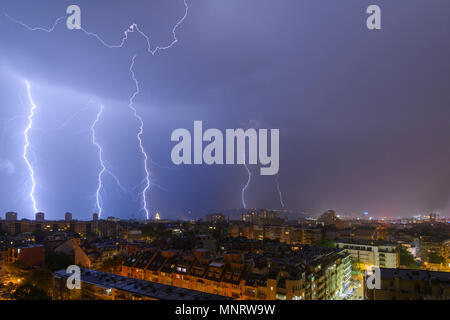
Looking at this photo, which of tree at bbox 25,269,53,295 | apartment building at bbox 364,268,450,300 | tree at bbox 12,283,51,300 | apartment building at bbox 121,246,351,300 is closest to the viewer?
apartment building at bbox 364,268,450,300

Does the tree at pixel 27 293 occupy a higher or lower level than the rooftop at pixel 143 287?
lower

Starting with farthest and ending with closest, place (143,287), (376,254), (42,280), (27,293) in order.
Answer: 1. (376,254)
2. (42,280)
3. (27,293)
4. (143,287)

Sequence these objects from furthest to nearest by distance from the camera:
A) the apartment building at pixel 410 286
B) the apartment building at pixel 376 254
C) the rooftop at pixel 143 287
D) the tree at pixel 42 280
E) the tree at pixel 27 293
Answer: the apartment building at pixel 376 254 < the tree at pixel 42 280 < the tree at pixel 27 293 < the apartment building at pixel 410 286 < the rooftop at pixel 143 287

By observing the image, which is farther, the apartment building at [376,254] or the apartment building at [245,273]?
the apartment building at [376,254]

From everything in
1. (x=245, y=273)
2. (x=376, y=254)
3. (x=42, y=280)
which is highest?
(x=245, y=273)

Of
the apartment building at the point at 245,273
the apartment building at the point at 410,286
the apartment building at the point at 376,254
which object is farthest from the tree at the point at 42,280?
the apartment building at the point at 376,254

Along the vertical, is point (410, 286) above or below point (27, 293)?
above

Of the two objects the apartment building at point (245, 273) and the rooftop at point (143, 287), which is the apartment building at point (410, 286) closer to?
the apartment building at point (245, 273)

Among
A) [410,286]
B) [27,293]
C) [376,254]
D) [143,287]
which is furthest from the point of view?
[376,254]

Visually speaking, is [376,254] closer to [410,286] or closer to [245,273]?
[410,286]

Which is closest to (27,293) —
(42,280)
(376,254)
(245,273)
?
(42,280)

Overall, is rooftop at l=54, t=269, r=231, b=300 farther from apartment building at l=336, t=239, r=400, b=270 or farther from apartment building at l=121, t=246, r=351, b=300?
apartment building at l=336, t=239, r=400, b=270

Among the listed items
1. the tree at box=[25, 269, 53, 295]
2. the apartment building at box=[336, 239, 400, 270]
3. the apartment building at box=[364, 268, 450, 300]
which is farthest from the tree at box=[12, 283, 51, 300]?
the apartment building at box=[336, 239, 400, 270]
